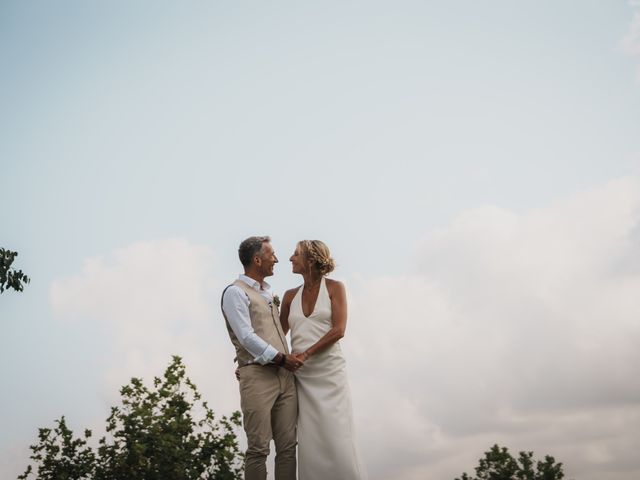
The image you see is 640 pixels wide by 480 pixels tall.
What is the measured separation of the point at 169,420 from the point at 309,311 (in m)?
6.58

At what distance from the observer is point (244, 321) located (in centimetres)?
665

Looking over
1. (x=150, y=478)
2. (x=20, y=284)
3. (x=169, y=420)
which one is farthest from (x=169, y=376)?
(x=20, y=284)

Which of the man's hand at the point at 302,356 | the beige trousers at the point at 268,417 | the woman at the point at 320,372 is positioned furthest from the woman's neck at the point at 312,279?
the beige trousers at the point at 268,417

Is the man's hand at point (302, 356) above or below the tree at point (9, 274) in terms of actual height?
below

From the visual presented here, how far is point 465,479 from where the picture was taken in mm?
12578

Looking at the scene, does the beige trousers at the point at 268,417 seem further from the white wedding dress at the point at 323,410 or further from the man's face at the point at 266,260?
the man's face at the point at 266,260

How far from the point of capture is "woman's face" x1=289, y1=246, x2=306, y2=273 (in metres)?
7.34

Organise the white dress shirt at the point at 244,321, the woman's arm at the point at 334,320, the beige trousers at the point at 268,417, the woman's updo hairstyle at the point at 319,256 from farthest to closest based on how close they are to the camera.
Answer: the woman's updo hairstyle at the point at 319,256
the woman's arm at the point at 334,320
the white dress shirt at the point at 244,321
the beige trousers at the point at 268,417

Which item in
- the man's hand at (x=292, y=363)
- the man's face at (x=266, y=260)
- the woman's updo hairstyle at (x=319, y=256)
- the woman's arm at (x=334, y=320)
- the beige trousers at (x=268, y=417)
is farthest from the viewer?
the woman's updo hairstyle at (x=319, y=256)

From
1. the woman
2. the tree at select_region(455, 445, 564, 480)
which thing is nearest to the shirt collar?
the woman

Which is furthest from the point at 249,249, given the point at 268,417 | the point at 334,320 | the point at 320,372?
the point at 268,417

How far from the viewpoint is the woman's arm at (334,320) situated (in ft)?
22.6

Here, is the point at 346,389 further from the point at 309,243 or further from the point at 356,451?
the point at 309,243

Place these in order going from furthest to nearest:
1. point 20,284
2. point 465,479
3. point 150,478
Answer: point 465,479
point 150,478
point 20,284
